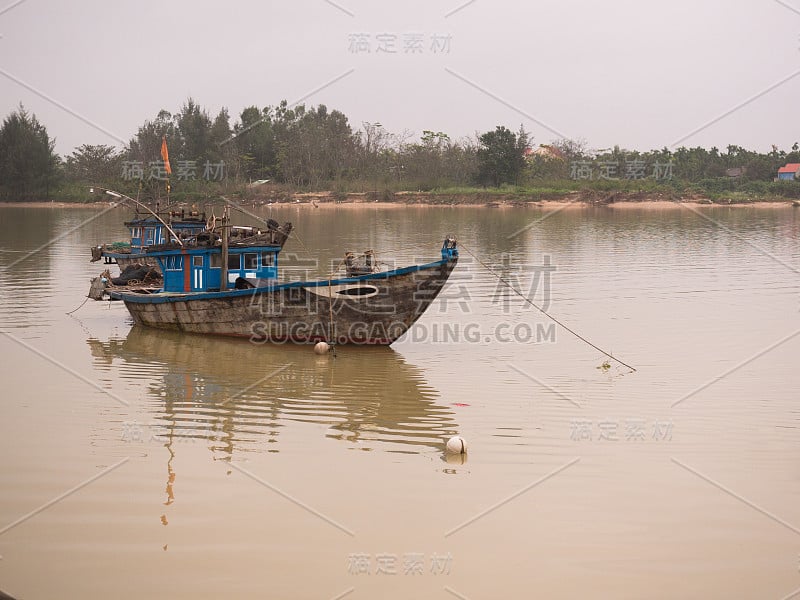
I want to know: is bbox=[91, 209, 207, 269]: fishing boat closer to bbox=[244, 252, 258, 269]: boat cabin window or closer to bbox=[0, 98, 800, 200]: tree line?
bbox=[244, 252, 258, 269]: boat cabin window

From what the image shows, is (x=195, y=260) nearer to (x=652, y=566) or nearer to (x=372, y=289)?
(x=372, y=289)

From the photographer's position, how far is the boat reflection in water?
40.2ft

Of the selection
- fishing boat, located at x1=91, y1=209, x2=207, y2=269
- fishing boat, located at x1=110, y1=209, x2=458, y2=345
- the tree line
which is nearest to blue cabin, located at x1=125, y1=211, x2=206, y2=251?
fishing boat, located at x1=91, y1=209, x2=207, y2=269

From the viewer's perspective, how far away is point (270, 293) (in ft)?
57.2

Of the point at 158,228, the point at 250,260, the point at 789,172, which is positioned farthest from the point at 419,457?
the point at 789,172

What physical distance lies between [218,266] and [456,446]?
9711 mm

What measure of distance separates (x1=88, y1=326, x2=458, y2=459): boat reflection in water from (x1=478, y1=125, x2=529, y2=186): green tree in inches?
2303

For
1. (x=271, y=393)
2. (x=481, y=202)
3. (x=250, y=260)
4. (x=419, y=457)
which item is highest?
(x=481, y=202)

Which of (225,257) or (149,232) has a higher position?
(149,232)

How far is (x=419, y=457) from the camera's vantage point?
37.2 ft

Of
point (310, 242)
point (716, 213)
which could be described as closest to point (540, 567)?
point (310, 242)

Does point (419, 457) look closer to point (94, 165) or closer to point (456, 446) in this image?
point (456, 446)

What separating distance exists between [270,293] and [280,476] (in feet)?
23.9

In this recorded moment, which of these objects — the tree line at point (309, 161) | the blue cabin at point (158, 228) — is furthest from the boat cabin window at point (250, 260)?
the tree line at point (309, 161)
